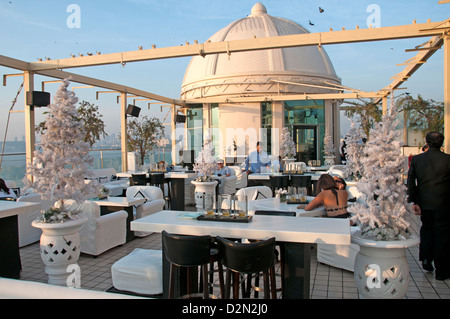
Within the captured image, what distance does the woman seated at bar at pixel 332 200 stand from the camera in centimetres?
465

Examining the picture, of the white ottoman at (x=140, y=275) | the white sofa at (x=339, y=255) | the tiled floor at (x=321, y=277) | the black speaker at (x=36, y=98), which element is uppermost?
the black speaker at (x=36, y=98)

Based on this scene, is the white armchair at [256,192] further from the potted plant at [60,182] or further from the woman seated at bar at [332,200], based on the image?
the potted plant at [60,182]

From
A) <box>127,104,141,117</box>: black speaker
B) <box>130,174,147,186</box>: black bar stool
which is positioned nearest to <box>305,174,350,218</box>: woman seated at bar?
<box>130,174,147,186</box>: black bar stool

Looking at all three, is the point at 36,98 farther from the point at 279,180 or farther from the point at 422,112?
the point at 422,112

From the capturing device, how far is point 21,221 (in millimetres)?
5789

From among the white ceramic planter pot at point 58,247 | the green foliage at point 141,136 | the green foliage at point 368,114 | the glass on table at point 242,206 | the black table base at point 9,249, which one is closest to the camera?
the glass on table at point 242,206

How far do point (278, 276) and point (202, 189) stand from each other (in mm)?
4083

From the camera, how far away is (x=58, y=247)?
13.0 feet

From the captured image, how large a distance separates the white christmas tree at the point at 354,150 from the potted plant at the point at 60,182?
5.18 meters

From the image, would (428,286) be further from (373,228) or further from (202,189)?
(202,189)

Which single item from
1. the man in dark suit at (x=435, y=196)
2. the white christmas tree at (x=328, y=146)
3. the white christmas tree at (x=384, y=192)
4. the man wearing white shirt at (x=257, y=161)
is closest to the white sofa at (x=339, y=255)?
the man in dark suit at (x=435, y=196)

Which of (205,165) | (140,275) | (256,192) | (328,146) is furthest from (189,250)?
(328,146)

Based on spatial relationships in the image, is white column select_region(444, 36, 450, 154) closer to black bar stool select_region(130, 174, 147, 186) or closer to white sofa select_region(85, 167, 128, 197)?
black bar stool select_region(130, 174, 147, 186)
